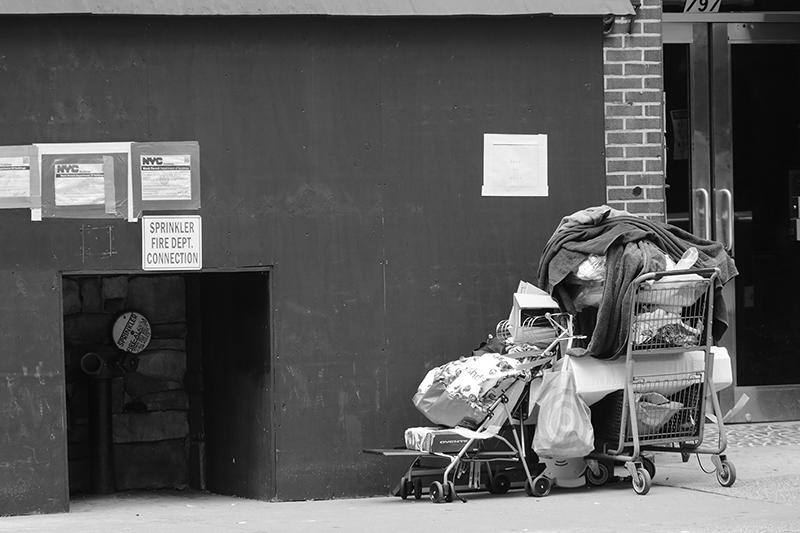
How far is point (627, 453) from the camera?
704 centimetres

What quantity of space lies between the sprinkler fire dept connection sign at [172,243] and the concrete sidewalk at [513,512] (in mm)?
1353

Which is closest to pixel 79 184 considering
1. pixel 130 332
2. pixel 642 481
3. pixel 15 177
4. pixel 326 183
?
pixel 15 177

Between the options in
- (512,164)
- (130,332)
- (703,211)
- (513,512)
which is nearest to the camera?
(513,512)

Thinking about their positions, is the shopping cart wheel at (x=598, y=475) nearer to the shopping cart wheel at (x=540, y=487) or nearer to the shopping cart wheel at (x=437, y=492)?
the shopping cart wheel at (x=540, y=487)

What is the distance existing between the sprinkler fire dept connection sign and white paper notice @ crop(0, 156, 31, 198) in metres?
0.64

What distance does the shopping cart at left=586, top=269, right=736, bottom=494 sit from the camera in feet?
22.2

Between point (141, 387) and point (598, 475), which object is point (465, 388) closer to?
point (598, 475)

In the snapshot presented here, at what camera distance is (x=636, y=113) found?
7.75 m

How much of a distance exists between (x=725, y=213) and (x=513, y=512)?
3.95 metres

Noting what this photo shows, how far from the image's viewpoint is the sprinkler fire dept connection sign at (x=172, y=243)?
7.02m

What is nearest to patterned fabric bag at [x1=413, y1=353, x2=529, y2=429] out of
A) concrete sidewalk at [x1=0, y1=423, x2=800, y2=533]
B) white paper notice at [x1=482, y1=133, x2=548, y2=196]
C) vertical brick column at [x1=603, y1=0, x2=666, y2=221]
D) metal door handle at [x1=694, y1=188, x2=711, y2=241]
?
concrete sidewalk at [x1=0, y1=423, x2=800, y2=533]

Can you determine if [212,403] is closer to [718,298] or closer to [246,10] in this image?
[246,10]

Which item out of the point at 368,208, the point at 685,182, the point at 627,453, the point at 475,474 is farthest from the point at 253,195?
the point at 685,182

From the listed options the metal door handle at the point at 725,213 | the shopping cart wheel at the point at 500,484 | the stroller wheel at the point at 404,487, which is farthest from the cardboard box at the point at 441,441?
the metal door handle at the point at 725,213
